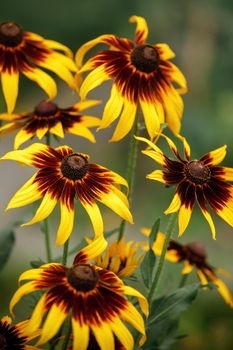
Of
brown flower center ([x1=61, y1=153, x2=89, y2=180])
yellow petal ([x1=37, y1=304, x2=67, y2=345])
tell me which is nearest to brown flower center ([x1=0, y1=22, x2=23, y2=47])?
brown flower center ([x1=61, y1=153, x2=89, y2=180])

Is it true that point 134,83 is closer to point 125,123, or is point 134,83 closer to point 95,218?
point 125,123

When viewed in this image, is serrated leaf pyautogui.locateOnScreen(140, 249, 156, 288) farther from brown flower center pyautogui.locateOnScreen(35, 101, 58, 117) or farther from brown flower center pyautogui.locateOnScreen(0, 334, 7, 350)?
brown flower center pyautogui.locateOnScreen(35, 101, 58, 117)

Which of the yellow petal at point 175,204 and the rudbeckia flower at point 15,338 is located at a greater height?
the yellow petal at point 175,204

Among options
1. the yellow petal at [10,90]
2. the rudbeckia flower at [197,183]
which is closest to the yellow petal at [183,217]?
the rudbeckia flower at [197,183]

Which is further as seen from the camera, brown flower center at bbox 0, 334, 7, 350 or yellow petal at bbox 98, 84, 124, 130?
yellow petal at bbox 98, 84, 124, 130

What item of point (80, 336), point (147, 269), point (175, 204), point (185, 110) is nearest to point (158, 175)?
point (175, 204)

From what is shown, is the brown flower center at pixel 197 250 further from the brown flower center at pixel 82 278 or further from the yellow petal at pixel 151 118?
the brown flower center at pixel 82 278
